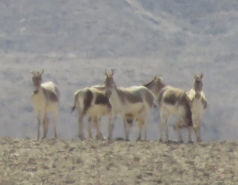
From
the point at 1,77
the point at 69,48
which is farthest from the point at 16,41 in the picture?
the point at 1,77

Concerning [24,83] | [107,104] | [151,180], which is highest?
[24,83]

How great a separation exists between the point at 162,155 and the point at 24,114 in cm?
7647

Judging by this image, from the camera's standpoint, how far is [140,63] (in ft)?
372

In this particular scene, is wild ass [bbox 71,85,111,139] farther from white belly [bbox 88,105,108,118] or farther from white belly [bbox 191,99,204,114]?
white belly [bbox 191,99,204,114]

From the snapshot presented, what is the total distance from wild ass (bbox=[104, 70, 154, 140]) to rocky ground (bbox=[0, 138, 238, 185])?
3794 millimetres

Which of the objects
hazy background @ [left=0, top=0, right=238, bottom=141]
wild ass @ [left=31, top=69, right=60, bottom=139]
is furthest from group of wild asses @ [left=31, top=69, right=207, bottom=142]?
hazy background @ [left=0, top=0, right=238, bottom=141]

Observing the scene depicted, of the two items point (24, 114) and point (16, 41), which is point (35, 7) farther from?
point (24, 114)

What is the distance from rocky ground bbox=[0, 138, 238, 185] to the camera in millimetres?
17953

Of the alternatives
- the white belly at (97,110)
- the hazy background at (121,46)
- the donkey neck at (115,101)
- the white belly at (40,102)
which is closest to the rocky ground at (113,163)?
the donkey neck at (115,101)

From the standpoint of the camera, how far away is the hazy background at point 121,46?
10288cm

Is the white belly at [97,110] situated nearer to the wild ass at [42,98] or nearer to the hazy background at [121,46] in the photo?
the wild ass at [42,98]

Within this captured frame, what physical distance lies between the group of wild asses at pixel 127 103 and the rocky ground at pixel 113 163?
12.7 feet

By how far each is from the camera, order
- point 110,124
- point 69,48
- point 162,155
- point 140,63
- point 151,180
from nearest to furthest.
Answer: point 151,180, point 162,155, point 110,124, point 140,63, point 69,48

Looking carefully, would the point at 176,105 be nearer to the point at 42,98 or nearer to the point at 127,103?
the point at 127,103
